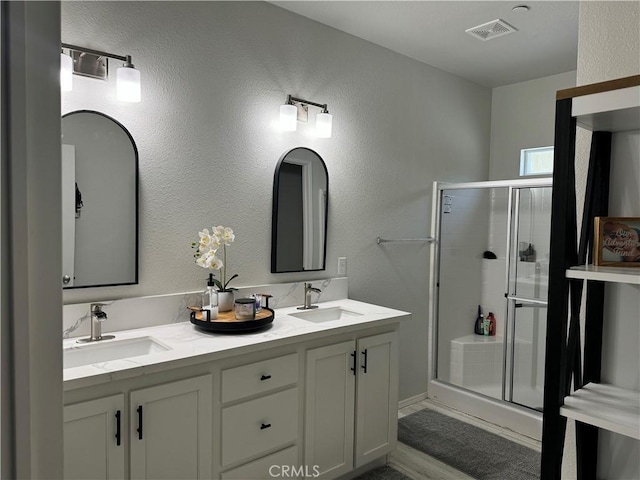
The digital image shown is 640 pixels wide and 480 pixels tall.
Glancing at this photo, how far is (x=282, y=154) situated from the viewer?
2715 mm

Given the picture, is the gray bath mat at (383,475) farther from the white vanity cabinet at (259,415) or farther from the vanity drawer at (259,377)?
the vanity drawer at (259,377)

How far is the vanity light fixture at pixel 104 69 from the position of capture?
1.98 m

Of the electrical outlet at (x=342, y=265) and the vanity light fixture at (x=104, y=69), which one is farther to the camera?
the electrical outlet at (x=342, y=265)

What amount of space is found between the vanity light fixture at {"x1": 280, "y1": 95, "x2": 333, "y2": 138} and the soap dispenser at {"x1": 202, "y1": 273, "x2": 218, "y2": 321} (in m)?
0.97

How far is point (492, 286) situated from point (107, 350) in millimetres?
2838

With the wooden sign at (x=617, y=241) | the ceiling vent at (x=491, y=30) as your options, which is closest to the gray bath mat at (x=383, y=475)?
the wooden sign at (x=617, y=241)

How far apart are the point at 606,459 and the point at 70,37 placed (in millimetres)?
2510

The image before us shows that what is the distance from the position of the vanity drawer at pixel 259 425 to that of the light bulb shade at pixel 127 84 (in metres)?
1.45

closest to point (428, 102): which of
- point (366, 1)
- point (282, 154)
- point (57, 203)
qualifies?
point (366, 1)

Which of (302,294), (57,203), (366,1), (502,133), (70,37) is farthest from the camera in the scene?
(502,133)

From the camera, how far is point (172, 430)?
1.79 meters

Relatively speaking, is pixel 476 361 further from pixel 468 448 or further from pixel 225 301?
pixel 225 301

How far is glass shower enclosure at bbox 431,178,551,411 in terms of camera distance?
3.27 m

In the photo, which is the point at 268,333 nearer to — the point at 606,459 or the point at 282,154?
the point at 282,154
